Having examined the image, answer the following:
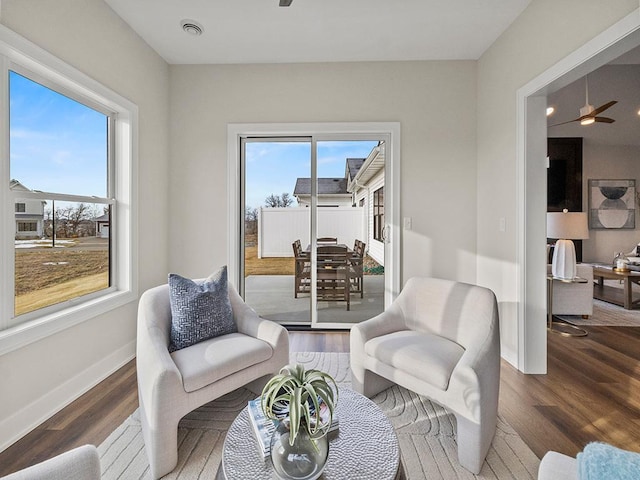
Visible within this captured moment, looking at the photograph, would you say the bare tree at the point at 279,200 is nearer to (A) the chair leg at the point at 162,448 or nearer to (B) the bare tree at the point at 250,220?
(B) the bare tree at the point at 250,220

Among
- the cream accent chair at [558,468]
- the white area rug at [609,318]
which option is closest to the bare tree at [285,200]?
the cream accent chair at [558,468]

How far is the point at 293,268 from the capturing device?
3.80 meters

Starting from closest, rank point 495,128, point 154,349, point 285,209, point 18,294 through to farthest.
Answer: point 154,349, point 18,294, point 495,128, point 285,209

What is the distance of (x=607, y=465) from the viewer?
68cm

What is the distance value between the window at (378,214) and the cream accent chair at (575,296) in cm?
219

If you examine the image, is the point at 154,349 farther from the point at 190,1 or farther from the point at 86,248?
the point at 190,1

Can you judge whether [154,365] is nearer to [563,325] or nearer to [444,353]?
[444,353]

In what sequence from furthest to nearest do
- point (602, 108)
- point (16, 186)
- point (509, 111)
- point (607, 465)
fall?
point (602, 108), point (509, 111), point (16, 186), point (607, 465)

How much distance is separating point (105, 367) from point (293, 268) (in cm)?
198

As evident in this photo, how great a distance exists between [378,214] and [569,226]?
6.59 ft

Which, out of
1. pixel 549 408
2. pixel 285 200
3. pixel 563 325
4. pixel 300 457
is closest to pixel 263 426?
pixel 300 457

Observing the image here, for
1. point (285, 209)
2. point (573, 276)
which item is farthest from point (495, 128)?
point (285, 209)

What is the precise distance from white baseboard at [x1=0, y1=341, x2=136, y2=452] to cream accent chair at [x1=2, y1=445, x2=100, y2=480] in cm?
141

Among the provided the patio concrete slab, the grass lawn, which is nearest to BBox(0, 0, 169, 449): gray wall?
the grass lawn
